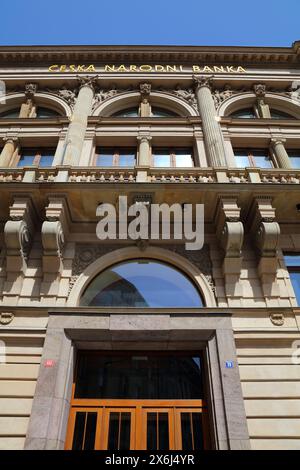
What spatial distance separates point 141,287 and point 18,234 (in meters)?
3.64

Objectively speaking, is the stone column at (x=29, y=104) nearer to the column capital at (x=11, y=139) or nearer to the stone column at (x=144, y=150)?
the column capital at (x=11, y=139)

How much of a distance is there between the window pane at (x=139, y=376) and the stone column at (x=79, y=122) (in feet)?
21.6

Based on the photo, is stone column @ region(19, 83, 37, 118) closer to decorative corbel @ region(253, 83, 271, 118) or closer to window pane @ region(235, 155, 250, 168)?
window pane @ region(235, 155, 250, 168)

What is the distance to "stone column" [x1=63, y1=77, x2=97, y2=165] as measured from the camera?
38.3 feet

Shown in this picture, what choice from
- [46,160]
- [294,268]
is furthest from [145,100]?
[294,268]

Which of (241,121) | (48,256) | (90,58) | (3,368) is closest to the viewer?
(3,368)

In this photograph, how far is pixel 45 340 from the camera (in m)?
7.86

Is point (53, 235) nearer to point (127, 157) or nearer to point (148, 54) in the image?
point (127, 157)

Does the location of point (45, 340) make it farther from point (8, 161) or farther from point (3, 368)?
point (8, 161)

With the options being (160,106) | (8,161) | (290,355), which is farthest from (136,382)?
(160,106)

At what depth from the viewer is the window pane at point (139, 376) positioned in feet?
25.9

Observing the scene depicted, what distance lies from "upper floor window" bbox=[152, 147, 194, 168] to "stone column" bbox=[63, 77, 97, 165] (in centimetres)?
293

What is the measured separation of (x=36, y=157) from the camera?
13.1 m
